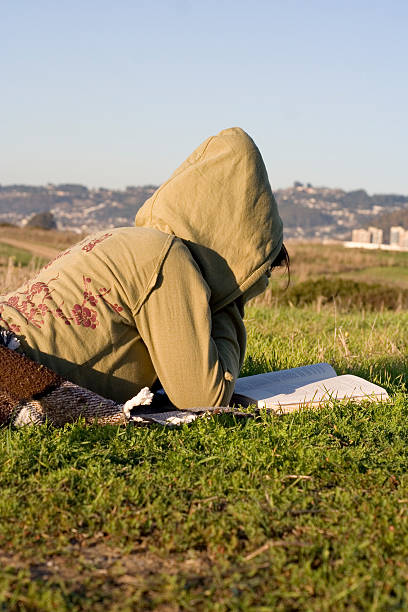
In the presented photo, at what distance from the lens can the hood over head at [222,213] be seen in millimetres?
3406

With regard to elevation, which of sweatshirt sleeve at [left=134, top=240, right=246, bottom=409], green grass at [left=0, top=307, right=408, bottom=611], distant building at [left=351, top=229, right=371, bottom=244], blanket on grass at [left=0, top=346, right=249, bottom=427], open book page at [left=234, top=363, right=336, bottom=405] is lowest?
distant building at [left=351, top=229, right=371, bottom=244]

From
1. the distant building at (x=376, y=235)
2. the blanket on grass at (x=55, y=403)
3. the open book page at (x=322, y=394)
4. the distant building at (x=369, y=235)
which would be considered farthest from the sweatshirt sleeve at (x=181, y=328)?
the distant building at (x=369, y=235)

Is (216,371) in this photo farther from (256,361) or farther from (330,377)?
(256,361)

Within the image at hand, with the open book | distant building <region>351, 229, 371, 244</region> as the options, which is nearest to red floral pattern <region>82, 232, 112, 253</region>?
the open book

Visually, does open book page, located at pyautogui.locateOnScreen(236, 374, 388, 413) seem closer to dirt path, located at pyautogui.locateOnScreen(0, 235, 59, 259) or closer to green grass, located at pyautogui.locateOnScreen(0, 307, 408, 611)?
green grass, located at pyautogui.locateOnScreen(0, 307, 408, 611)

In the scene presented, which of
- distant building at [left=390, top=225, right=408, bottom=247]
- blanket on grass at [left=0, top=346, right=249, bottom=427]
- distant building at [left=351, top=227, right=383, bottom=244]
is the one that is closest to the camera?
blanket on grass at [left=0, top=346, right=249, bottom=427]

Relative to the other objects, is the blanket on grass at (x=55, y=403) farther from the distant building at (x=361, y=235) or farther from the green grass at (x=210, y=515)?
the distant building at (x=361, y=235)

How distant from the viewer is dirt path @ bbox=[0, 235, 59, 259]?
36116 mm

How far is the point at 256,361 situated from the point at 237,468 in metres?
2.50

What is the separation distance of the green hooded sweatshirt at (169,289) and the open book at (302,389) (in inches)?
21.7

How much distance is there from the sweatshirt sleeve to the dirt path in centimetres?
3240

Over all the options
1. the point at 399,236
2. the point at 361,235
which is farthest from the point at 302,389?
the point at 361,235

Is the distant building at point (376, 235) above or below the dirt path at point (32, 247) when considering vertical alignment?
below

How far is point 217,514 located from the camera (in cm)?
250
